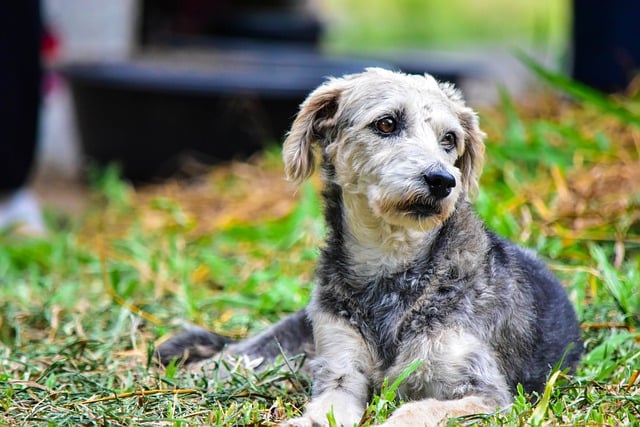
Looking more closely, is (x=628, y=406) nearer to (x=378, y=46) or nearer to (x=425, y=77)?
(x=425, y=77)

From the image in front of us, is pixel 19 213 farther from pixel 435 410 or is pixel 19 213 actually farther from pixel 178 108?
pixel 435 410

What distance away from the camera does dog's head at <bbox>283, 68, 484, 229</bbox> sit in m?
3.31

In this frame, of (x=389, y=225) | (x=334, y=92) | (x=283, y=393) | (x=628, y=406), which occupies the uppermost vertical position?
(x=334, y=92)

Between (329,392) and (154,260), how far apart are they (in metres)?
2.31

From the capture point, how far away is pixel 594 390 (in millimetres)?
3551

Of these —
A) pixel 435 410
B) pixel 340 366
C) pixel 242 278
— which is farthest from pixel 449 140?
pixel 242 278

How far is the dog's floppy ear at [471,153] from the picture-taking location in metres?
3.76

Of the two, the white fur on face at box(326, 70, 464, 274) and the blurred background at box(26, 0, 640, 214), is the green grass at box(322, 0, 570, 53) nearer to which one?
the blurred background at box(26, 0, 640, 214)

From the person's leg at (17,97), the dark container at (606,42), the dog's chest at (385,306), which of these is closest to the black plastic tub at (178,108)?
the person's leg at (17,97)

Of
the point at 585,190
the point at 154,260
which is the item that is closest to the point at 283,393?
the point at 154,260

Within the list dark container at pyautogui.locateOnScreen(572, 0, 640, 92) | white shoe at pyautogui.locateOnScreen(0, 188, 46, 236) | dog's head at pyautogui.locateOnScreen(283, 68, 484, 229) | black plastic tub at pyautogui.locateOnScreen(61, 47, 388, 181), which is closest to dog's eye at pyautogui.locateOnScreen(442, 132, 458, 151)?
dog's head at pyautogui.locateOnScreen(283, 68, 484, 229)

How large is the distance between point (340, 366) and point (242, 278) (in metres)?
2.02

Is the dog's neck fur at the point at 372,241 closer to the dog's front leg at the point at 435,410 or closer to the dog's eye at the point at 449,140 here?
the dog's eye at the point at 449,140

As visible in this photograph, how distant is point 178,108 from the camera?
8109 millimetres
